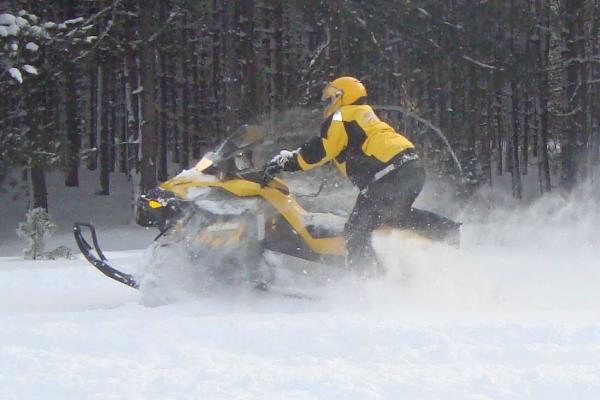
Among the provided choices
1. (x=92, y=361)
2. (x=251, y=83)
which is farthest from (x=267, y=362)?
(x=251, y=83)

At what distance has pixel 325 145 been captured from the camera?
677cm

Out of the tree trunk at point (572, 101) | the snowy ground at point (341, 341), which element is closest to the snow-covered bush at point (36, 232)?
the snowy ground at point (341, 341)

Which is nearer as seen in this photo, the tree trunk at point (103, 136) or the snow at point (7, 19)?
the snow at point (7, 19)

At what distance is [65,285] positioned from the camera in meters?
8.15

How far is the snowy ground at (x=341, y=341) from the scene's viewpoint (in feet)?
13.1

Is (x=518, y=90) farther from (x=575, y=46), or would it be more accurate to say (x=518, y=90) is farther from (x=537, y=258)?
(x=537, y=258)

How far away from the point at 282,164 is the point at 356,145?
0.60m

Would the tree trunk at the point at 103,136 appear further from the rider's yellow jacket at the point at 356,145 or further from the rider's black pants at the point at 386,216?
the rider's black pants at the point at 386,216

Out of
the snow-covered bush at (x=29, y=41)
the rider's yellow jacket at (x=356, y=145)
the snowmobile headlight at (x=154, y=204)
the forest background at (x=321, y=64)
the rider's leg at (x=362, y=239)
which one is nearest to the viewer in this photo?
the rider's leg at (x=362, y=239)

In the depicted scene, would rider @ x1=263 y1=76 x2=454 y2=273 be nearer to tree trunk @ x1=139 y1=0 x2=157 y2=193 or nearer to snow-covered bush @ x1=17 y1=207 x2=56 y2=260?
snow-covered bush @ x1=17 y1=207 x2=56 y2=260

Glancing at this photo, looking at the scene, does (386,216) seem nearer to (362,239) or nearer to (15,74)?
(362,239)

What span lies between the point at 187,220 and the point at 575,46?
15290 mm

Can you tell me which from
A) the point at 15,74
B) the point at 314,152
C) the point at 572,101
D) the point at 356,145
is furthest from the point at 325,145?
the point at 572,101

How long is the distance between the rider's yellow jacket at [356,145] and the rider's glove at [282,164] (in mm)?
43
